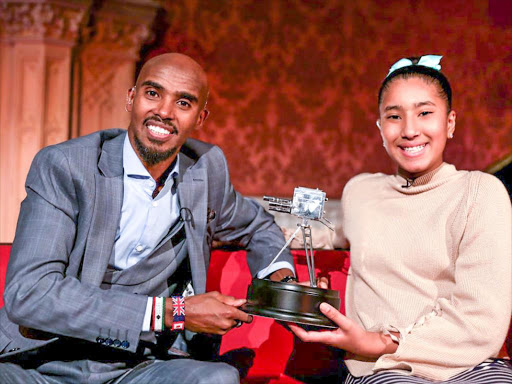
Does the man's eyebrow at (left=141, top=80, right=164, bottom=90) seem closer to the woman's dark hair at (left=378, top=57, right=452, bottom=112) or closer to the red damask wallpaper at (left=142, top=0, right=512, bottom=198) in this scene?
the woman's dark hair at (left=378, top=57, right=452, bottom=112)

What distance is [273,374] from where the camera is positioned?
2.07 metres

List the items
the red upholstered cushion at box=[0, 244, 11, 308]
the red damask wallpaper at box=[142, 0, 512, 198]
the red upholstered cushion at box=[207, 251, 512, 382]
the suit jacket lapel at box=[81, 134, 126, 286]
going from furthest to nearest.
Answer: the red damask wallpaper at box=[142, 0, 512, 198], the red upholstered cushion at box=[207, 251, 512, 382], the red upholstered cushion at box=[0, 244, 11, 308], the suit jacket lapel at box=[81, 134, 126, 286]

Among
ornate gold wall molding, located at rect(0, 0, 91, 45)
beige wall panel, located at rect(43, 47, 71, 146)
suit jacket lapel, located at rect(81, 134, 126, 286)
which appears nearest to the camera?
suit jacket lapel, located at rect(81, 134, 126, 286)

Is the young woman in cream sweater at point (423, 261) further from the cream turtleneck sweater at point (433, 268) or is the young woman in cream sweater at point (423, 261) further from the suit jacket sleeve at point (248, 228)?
the suit jacket sleeve at point (248, 228)

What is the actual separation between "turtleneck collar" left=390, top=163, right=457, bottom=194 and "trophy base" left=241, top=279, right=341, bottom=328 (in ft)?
1.52

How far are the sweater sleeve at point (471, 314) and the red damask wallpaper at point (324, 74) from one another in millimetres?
3739

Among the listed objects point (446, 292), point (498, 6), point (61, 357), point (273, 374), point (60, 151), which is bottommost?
point (273, 374)

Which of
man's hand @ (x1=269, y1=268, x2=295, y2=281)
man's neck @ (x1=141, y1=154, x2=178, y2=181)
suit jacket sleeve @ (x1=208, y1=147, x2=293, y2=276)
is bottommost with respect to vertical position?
man's hand @ (x1=269, y1=268, x2=295, y2=281)

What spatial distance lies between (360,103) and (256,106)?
100 centimetres

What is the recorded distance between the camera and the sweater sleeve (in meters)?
1.54

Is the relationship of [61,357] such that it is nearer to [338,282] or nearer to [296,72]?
[338,282]

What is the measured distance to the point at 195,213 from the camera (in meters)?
1.81

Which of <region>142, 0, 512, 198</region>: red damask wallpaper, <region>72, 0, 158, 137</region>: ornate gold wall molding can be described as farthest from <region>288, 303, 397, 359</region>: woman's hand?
<region>142, 0, 512, 198</region>: red damask wallpaper

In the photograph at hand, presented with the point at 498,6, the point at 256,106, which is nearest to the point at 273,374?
the point at 256,106
